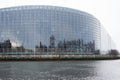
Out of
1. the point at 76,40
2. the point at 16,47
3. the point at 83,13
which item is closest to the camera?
the point at 16,47

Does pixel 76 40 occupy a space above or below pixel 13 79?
above

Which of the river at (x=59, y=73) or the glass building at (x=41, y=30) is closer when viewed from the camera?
the river at (x=59, y=73)

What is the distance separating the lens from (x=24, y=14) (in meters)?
97.3

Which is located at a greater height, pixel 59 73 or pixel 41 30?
pixel 41 30

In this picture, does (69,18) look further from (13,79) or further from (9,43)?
(13,79)

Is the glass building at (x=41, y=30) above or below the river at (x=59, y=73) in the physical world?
above

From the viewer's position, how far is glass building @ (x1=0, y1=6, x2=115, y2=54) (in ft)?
309

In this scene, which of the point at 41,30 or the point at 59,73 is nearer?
the point at 59,73

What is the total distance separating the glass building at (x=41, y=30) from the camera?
309 ft

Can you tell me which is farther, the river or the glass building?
the glass building

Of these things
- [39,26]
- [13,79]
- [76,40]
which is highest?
[39,26]

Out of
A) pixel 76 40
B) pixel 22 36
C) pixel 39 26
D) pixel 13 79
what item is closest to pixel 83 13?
pixel 76 40

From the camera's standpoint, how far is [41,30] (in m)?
95.9

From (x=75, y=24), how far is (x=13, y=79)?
7765 cm
